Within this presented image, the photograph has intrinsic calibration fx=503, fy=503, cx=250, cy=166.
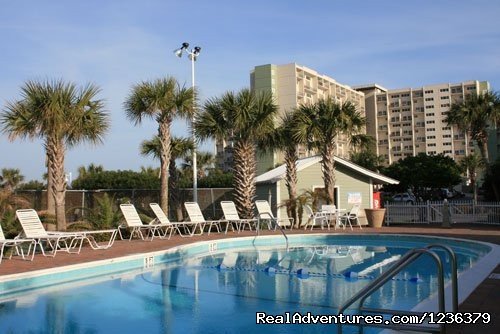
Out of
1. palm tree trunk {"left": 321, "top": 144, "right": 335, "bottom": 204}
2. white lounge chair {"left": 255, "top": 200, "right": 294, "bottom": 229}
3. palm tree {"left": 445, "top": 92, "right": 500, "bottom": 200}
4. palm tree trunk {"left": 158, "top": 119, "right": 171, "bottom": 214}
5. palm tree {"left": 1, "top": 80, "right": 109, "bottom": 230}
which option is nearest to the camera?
palm tree {"left": 1, "top": 80, "right": 109, "bottom": 230}

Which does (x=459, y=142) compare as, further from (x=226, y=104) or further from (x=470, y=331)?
(x=470, y=331)

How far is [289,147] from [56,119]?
9.98 meters

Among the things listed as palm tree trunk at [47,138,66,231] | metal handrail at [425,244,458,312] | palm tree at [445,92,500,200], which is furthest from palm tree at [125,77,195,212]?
palm tree at [445,92,500,200]

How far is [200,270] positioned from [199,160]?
52108mm

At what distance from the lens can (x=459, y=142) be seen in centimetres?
9981

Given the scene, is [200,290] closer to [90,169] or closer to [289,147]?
[289,147]

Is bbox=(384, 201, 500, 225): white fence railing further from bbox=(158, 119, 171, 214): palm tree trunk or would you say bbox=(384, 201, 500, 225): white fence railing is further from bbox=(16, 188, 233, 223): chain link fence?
bbox=(158, 119, 171, 214): palm tree trunk

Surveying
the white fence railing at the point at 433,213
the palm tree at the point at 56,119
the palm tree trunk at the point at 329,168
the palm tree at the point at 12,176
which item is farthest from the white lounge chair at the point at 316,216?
the palm tree at the point at 12,176

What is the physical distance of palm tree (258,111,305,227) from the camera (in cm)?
2102

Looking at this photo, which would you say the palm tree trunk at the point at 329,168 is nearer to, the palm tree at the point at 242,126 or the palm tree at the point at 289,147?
the palm tree at the point at 289,147

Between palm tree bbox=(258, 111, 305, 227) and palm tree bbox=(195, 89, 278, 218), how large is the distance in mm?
974

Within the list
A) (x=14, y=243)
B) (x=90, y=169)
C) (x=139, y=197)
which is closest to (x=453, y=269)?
(x=14, y=243)

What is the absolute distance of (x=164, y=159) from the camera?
1873 centimetres

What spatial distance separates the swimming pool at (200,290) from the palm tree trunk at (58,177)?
380 cm
